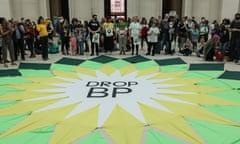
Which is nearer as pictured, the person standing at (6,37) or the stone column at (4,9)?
the person standing at (6,37)

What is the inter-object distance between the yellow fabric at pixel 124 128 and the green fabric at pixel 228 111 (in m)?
1.42

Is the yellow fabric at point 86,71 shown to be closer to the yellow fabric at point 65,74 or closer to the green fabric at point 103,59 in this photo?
the yellow fabric at point 65,74

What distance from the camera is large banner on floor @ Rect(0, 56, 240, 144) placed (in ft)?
13.3

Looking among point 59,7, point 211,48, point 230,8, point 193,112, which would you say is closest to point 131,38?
point 211,48

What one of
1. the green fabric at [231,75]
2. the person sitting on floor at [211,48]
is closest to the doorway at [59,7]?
the person sitting on floor at [211,48]

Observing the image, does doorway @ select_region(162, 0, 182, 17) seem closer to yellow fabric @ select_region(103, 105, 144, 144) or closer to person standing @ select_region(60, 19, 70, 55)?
person standing @ select_region(60, 19, 70, 55)

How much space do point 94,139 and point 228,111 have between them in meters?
2.41

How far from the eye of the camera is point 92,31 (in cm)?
966

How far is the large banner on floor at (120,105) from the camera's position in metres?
4.07

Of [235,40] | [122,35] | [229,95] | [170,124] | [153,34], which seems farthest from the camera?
[122,35]

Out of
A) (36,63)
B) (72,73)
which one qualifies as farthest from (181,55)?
(36,63)

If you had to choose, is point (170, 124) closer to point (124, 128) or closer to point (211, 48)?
point (124, 128)

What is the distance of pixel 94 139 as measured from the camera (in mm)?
3957

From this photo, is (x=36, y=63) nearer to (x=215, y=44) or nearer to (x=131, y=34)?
(x=131, y=34)
